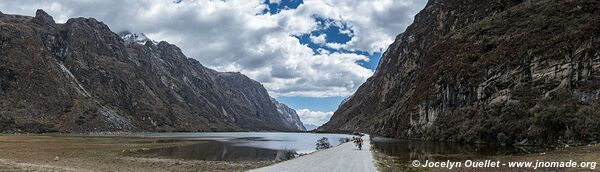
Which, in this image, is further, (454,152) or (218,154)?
(218,154)

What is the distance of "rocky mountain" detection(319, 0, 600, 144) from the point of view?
198ft

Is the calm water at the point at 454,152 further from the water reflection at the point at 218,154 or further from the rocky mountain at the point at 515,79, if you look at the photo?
the water reflection at the point at 218,154

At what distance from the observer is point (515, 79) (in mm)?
77875

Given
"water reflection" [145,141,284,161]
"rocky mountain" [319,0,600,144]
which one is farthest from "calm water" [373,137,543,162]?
"water reflection" [145,141,284,161]

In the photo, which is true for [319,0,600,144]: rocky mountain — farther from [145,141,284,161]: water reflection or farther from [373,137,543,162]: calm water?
[145,141,284,161]: water reflection

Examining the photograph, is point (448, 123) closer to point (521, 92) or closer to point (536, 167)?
point (521, 92)

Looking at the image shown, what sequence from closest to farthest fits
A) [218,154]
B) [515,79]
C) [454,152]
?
[454,152] → [218,154] → [515,79]

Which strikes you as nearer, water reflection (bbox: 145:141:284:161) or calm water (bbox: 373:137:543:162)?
calm water (bbox: 373:137:543:162)

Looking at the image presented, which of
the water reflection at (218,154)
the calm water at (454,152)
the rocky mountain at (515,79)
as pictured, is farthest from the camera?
the rocky mountain at (515,79)

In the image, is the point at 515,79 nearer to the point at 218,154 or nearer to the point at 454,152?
the point at 454,152

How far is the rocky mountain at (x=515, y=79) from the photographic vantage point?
6038 centimetres

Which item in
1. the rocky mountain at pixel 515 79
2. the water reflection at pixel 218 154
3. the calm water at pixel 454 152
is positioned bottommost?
the water reflection at pixel 218 154

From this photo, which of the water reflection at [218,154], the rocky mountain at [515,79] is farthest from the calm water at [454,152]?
the water reflection at [218,154]

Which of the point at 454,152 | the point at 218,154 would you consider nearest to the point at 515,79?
the point at 454,152
